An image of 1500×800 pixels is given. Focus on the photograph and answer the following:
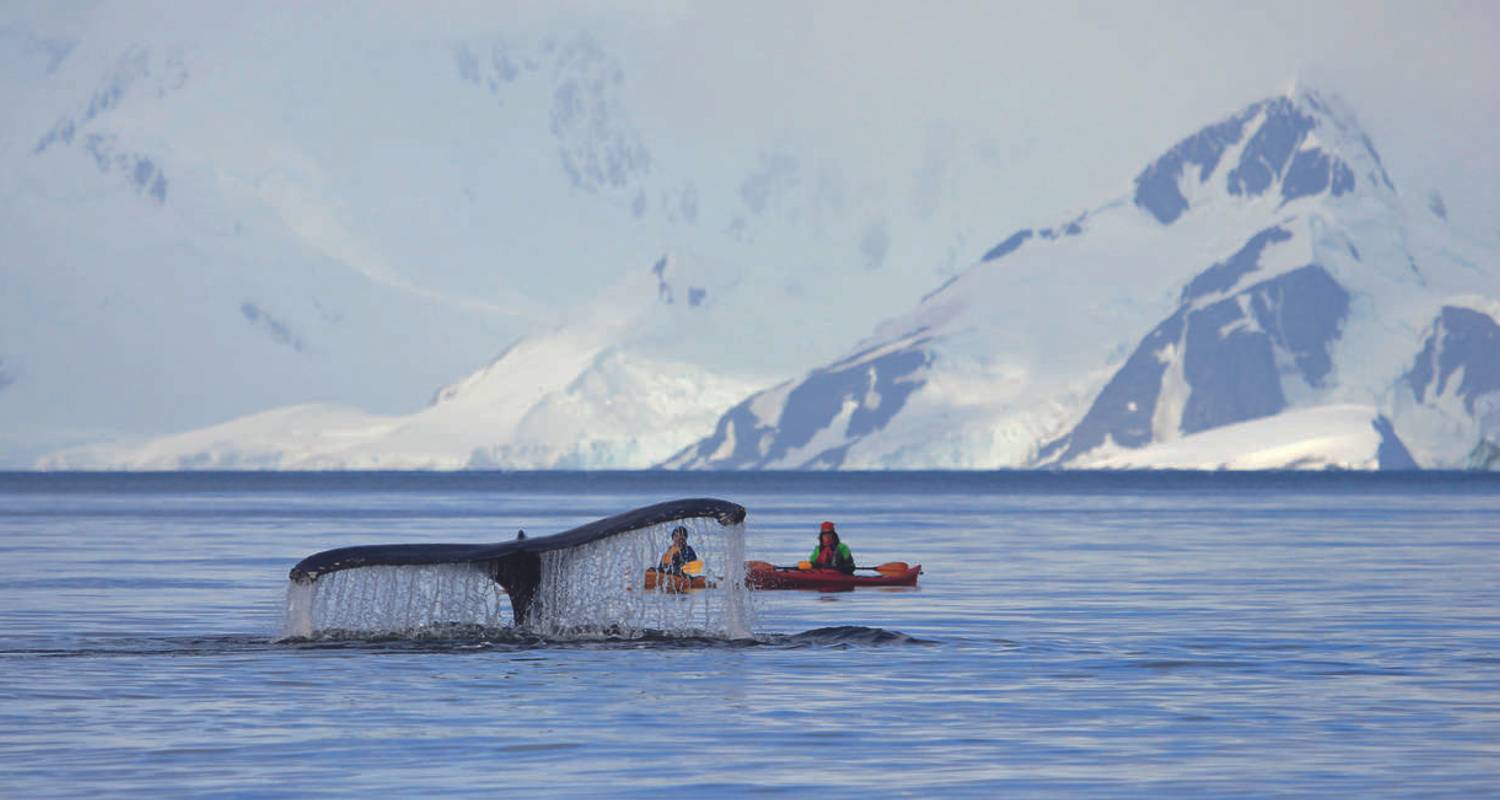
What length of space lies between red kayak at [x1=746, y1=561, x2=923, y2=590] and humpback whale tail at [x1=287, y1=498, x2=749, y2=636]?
13384mm

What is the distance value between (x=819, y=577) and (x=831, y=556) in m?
0.88

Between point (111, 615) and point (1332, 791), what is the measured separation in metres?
28.0

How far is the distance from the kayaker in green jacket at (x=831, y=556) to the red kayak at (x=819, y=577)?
22cm

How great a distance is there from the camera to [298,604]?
36.4m

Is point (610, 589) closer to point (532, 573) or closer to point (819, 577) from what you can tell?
point (532, 573)

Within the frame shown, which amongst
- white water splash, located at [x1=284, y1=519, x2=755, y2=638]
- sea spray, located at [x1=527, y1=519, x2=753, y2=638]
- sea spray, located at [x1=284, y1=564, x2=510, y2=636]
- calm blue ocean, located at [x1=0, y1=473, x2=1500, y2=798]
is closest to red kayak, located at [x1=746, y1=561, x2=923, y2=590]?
calm blue ocean, located at [x1=0, y1=473, x2=1500, y2=798]

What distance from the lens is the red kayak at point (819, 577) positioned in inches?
2143

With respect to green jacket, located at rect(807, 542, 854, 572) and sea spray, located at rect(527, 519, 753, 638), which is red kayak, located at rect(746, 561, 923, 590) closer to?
green jacket, located at rect(807, 542, 854, 572)

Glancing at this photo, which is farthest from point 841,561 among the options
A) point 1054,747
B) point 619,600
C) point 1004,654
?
point 1054,747

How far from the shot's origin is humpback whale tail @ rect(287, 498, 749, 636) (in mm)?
32812

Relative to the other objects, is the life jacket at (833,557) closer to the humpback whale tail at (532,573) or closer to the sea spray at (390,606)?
the humpback whale tail at (532,573)

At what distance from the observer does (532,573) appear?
35156 millimetres

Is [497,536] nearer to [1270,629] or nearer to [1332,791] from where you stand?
[1270,629]

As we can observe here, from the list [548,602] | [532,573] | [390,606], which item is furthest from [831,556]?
[532,573]
